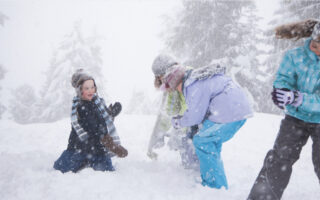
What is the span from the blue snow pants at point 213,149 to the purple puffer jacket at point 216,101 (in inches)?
4.5

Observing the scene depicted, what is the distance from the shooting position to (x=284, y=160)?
2.33 metres

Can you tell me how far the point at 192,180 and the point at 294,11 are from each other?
13.2 m

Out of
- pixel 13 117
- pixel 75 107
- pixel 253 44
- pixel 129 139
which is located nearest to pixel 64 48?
pixel 13 117

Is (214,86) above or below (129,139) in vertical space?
above

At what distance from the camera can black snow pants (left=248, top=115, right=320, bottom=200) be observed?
226 centimetres

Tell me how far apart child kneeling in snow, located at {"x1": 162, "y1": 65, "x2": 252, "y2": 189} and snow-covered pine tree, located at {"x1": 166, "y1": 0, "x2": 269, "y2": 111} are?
34.0 feet

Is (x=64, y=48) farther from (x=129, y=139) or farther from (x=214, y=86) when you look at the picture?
(x=214, y=86)

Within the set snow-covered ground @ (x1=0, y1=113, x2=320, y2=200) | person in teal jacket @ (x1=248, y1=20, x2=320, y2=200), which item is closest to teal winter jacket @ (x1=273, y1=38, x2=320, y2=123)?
person in teal jacket @ (x1=248, y1=20, x2=320, y2=200)

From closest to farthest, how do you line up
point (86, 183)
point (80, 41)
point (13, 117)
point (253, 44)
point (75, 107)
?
point (86, 183)
point (75, 107)
point (253, 44)
point (80, 41)
point (13, 117)

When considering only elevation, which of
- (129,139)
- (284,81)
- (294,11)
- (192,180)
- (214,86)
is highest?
(294,11)

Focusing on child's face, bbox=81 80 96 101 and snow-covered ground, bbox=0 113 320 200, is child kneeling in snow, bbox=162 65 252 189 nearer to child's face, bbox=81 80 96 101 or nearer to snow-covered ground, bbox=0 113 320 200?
snow-covered ground, bbox=0 113 320 200

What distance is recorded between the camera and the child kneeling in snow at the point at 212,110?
257cm

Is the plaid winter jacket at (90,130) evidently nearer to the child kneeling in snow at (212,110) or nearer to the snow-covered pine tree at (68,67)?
the child kneeling in snow at (212,110)

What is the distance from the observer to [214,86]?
2.62 meters
